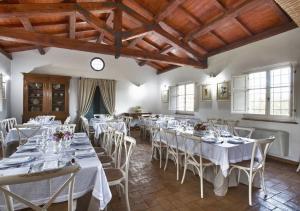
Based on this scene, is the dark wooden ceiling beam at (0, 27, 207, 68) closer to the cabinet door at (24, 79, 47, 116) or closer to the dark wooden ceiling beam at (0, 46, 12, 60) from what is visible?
the dark wooden ceiling beam at (0, 46, 12, 60)

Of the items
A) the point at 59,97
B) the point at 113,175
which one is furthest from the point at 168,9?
A: the point at 59,97

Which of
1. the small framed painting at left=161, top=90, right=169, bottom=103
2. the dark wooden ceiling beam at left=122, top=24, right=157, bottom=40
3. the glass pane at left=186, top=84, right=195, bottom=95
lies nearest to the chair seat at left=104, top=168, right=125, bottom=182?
the dark wooden ceiling beam at left=122, top=24, right=157, bottom=40

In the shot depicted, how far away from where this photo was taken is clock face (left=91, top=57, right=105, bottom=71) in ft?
24.6

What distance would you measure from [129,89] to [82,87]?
2114 mm

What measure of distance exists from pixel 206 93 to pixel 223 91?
0.72m

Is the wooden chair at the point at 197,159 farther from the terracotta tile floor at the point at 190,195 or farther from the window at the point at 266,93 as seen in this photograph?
the window at the point at 266,93

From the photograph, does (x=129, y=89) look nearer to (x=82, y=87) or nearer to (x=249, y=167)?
(x=82, y=87)

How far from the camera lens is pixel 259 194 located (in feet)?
8.36

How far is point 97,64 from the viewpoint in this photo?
299 inches

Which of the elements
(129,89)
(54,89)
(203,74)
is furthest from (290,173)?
(54,89)

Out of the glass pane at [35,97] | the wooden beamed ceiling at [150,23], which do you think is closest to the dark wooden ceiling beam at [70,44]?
the wooden beamed ceiling at [150,23]

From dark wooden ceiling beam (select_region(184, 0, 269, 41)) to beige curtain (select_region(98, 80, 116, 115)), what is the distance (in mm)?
3823

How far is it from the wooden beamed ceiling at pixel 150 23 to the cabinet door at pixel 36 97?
1153 millimetres

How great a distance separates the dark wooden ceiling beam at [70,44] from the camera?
3.78m
